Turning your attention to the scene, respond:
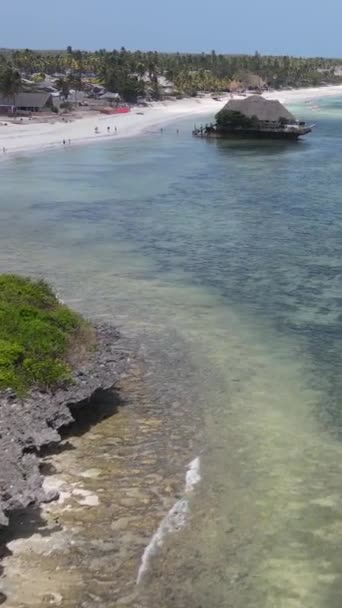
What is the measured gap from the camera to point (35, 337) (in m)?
17.8

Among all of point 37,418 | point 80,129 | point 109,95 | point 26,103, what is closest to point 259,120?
point 80,129

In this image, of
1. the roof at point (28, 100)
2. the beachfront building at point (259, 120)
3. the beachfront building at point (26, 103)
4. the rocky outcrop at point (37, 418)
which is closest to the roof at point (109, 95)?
the beachfront building at point (26, 103)

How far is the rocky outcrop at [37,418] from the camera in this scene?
12227mm

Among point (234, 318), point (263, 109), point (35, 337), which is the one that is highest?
point (263, 109)

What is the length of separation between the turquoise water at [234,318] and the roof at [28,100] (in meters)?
58.9

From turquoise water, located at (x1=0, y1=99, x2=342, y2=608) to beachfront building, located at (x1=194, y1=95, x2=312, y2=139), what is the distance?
30029 millimetres

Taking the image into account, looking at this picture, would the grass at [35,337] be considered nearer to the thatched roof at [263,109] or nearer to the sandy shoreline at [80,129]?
the sandy shoreline at [80,129]

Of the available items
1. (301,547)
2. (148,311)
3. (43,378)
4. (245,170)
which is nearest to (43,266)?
(148,311)

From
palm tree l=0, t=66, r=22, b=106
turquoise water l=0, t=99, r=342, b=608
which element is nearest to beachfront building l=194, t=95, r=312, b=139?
turquoise water l=0, t=99, r=342, b=608

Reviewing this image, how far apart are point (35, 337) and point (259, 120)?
80487 mm

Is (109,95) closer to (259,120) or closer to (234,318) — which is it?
(259,120)

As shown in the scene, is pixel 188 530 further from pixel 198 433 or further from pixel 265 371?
pixel 265 371

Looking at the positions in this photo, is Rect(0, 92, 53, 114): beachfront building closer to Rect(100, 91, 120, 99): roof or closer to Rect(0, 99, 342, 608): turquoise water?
Rect(100, 91, 120, 99): roof

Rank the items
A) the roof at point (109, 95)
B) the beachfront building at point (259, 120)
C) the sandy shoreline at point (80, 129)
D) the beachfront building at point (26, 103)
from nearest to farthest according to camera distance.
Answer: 1. the sandy shoreline at point (80, 129)
2. the beachfront building at point (259, 120)
3. the beachfront building at point (26, 103)
4. the roof at point (109, 95)
